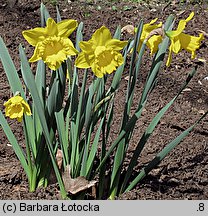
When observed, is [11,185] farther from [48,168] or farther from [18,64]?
[18,64]

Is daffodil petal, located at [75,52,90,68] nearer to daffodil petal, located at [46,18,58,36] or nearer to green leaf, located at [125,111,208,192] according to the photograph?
daffodil petal, located at [46,18,58,36]

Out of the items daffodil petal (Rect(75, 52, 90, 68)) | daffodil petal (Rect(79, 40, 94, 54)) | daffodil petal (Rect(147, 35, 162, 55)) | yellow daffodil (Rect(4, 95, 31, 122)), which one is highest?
daffodil petal (Rect(147, 35, 162, 55))

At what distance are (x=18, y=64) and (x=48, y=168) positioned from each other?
1226mm

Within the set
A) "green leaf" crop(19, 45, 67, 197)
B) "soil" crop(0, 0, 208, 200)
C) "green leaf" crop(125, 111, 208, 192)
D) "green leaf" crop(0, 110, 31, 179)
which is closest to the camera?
"green leaf" crop(19, 45, 67, 197)

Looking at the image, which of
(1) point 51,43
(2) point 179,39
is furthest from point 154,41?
(1) point 51,43

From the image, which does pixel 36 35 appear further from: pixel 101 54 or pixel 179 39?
pixel 179 39

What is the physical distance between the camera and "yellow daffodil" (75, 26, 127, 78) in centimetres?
158

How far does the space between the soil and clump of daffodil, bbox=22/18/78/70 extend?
2.05ft

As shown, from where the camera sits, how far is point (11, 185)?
6.84ft

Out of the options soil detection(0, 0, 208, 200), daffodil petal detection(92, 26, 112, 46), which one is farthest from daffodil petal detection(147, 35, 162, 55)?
soil detection(0, 0, 208, 200)

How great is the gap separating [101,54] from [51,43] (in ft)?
0.53

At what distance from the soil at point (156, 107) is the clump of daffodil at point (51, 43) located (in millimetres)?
623
